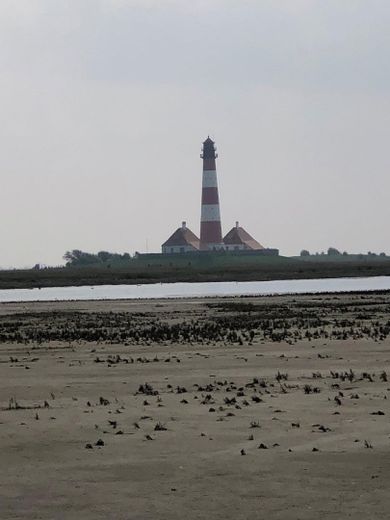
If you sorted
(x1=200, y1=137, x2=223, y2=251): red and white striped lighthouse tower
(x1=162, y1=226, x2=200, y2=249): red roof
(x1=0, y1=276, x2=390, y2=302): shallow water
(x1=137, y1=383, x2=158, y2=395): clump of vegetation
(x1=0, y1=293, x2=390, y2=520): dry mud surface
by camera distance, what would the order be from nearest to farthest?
(x1=0, y1=293, x2=390, y2=520): dry mud surface, (x1=137, y1=383, x2=158, y2=395): clump of vegetation, (x1=0, y1=276, x2=390, y2=302): shallow water, (x1=200, y1=137, x2=223, y2=251): red and white striped lighthouse tower, (x1=162, y1=226, x2=200, y2=249): red roof

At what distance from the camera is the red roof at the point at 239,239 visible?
17704 cm

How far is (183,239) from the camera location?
17488cm

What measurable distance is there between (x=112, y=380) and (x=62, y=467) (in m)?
9.40

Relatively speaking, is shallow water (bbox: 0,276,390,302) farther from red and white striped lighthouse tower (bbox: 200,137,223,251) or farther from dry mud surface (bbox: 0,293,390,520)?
red and white striped lighthouse tower (bbox: 200,137,223,251)

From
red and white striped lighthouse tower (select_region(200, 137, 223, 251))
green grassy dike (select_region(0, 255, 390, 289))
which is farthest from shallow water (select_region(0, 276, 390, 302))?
red and white striped lighthouse tower (select_region(200, 137, 223, 251))

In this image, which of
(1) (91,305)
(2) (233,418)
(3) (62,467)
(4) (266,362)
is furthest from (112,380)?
(1) (91,305)

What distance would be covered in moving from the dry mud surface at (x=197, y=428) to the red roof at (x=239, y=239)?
144m

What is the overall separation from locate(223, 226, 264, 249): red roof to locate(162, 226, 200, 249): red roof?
516 centimetres

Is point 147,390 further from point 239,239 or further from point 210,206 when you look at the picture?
point 239,239

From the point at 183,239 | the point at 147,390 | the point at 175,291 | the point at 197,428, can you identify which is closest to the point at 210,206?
the point at 183,239

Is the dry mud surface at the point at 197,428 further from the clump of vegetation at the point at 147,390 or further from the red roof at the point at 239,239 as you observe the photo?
the red roof at the point at 239,239

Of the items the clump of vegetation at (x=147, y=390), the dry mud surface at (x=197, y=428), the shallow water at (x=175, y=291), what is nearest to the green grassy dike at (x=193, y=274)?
the shallow water at (x=175, y=291)

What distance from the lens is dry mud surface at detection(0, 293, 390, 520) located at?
11430 mm

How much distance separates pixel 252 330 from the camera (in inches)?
1476
